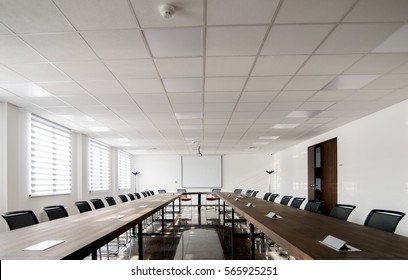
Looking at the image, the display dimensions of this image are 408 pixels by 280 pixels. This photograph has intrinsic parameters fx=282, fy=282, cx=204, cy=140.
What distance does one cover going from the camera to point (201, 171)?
15016mm

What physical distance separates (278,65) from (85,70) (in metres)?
2.43

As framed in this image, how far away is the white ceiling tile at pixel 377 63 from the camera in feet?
10.7

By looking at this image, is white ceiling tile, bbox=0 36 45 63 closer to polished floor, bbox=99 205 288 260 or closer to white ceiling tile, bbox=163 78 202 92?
white ceiling tile, bbox=163 78 202 92

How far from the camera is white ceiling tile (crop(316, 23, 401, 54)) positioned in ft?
8.58

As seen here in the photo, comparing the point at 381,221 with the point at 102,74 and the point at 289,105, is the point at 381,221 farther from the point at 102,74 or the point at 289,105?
the point at 102,74

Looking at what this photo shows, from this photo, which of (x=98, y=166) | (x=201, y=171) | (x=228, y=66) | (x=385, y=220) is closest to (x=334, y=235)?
(x=385, y=220)

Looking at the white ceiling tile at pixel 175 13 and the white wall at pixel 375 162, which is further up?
the white ceiling tile at pixel 175 13

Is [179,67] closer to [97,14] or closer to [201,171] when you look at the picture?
[97,14]

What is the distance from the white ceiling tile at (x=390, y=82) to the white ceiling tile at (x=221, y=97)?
2.02 metres

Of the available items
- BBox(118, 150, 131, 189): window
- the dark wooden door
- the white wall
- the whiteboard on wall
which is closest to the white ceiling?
the white wall

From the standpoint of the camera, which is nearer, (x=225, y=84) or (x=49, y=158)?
(x=225, y=84)

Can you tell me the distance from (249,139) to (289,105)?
4.32 meters

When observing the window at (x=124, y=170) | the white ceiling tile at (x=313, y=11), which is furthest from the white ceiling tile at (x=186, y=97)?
the window at (x=124, y=170)

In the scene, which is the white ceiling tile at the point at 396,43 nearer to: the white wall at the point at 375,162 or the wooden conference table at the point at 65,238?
the white wall at the point at 375,162
